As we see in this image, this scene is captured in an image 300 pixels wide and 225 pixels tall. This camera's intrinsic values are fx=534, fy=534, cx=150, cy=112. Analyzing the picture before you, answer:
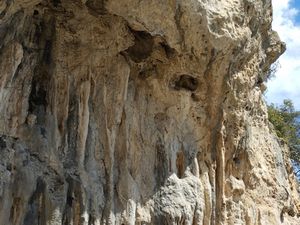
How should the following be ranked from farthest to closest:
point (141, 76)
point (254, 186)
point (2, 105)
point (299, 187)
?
1. point (299, 187)
2. point (254, 186)
3. point (141, 76)
4. point (2, 105)

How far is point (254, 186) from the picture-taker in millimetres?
8000

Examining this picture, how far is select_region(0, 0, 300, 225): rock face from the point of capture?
5.73 meters

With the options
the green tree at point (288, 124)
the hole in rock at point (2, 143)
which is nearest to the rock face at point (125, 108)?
the hole in rock at point (2, 143)

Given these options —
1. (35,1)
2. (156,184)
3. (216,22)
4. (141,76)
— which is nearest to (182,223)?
(156,184)

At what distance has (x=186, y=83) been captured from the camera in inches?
275

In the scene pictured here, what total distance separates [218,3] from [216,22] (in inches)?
8.9

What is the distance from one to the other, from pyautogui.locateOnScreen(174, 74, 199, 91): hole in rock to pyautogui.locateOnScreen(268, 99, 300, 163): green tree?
30.7 feet

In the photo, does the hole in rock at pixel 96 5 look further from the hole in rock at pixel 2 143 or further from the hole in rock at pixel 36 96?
the hole in rock at pixel 2 143

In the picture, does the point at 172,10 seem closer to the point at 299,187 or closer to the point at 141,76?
the point at 141,76

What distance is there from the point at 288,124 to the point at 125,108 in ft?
40.3

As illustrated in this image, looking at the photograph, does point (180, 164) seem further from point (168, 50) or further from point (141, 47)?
point (141, 47)

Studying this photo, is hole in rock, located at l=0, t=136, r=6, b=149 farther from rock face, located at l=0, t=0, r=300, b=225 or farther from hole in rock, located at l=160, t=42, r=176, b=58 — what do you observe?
hole in rock, located at l=160, t=42, r=176, b=58

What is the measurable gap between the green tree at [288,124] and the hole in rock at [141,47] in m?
9.88

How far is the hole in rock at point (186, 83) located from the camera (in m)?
6.90
